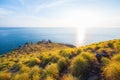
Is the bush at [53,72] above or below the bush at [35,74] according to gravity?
above

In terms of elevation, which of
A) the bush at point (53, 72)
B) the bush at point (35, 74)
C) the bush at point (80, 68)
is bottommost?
the bush at point (35, 74)

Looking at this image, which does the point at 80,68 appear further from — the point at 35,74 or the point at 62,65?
the point at 35,74

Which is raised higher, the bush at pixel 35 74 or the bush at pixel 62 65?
the bush at pixel 62 65

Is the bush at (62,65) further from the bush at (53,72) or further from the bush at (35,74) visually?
the bush at (35,74)

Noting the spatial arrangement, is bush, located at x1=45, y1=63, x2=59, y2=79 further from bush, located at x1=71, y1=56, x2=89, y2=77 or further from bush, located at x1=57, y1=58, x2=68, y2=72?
bush, located at x1=71, y1=56, x2=89, y2=77

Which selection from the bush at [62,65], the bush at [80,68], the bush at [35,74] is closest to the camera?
the bush at [80,68]

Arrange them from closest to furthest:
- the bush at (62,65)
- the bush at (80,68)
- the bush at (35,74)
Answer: the bush at (80,68) < the bush at (35,74) < the bush at (62,65)

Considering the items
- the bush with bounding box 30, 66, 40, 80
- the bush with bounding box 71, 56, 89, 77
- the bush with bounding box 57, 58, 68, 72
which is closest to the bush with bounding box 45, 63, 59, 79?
the bush with bounding box 57, 58, 68, 72

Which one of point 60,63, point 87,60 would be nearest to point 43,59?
point 60,63

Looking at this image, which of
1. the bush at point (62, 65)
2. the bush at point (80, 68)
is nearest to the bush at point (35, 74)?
the bush at point (62, 65)

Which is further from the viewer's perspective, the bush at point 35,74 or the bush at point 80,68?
the bush at point 35,74

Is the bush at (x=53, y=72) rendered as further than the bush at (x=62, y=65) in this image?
No

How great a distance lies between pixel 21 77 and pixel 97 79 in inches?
230

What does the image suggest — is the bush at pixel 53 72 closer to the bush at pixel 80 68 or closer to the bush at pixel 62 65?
the bush at pixel 62 65
